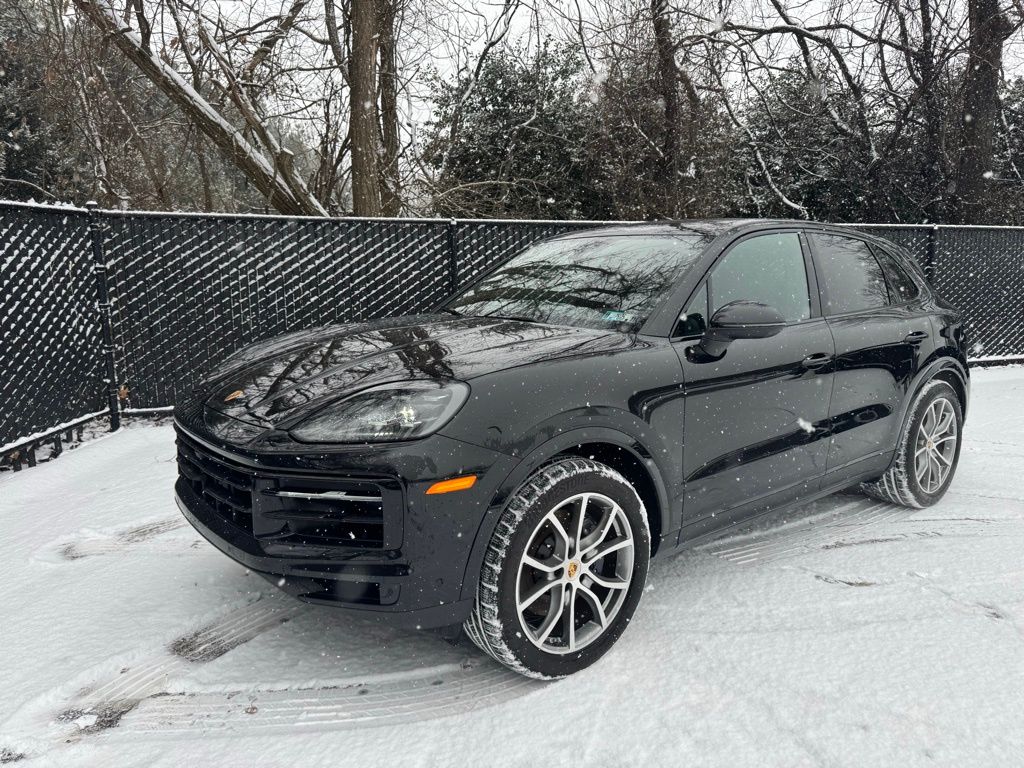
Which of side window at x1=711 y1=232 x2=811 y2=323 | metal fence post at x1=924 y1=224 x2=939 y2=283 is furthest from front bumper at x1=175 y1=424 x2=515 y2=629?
metal fence post at x1=924 y1=224 x2=939 y2=283


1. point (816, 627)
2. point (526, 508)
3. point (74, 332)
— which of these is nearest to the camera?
point (526, 508)

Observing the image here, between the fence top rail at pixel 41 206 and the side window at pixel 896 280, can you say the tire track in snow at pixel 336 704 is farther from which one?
the fence top rail at pixel 41 206

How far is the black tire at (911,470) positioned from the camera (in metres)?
4.02

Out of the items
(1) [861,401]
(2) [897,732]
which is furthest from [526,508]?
(1) [861,401]

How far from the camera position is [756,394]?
3092 mm

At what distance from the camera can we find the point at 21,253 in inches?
191

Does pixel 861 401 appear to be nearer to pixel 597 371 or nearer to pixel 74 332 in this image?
pixel 597 371

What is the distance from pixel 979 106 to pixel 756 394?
12.5m

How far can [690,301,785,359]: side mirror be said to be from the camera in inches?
111

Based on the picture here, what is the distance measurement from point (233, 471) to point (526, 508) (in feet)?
3.22

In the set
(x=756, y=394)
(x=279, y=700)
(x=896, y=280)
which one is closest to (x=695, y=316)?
(x=756, y=394)

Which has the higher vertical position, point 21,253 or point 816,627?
point 21,253

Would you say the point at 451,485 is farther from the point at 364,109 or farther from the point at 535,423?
the point at 364,109

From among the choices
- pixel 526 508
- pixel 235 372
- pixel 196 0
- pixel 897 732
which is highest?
pixel 196 0
